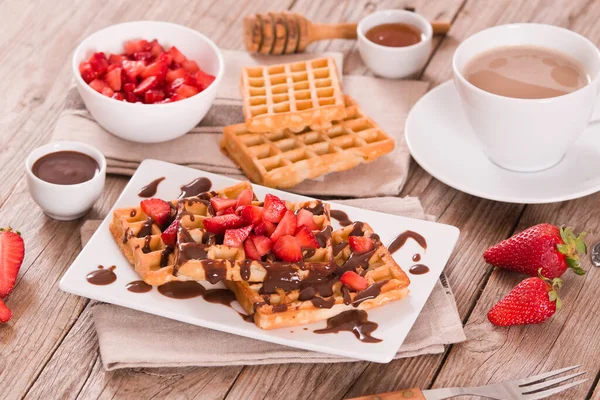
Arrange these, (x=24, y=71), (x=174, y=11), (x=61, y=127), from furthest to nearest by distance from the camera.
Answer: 1. (x=174, y=11)
2. (x=24, y=71)
3. (x=61, y=127)

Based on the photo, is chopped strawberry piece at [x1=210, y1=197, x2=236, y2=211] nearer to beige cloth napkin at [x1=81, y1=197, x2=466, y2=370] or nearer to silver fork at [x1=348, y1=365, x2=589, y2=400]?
beige cloth napkin at [x1=81, y1=197, x2=466, y2=370]

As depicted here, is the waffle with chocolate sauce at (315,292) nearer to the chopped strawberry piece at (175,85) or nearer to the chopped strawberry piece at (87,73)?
the chopped strawberry piece at (175,85)

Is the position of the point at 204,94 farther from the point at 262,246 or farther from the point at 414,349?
the point at 414,349

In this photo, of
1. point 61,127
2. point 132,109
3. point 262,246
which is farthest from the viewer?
point 61,127

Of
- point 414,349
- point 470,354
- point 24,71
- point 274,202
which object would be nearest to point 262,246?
point 274,202

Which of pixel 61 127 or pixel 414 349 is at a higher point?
pixel 414 349

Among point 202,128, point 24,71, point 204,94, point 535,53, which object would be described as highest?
point 535,53

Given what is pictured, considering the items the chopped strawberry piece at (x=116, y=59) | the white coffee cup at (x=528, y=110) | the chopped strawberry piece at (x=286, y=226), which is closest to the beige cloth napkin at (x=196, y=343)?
the chopped strawberry piece at (x=286, y=226)

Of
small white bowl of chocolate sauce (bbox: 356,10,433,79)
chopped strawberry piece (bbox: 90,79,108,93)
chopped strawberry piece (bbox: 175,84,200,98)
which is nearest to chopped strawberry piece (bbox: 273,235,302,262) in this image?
chopped strawberry piece (bbox: 175,84,200,98)
